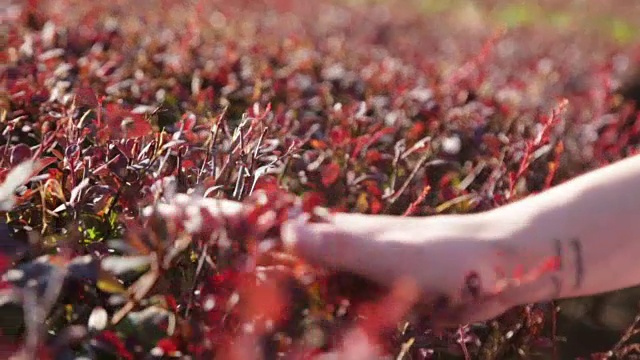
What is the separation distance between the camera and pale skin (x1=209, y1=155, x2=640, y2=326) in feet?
4.54

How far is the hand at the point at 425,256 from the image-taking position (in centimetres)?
137

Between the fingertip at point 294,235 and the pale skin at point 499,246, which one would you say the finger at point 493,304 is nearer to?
the pale skin at point 499,246

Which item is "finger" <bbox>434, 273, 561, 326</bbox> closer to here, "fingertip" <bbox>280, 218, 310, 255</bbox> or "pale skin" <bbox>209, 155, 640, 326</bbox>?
"pale skin" <bbox>209, 155, 640, 326</bbox>

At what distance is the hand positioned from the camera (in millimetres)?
1373

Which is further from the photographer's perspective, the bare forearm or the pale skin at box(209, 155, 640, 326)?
the bare forearm

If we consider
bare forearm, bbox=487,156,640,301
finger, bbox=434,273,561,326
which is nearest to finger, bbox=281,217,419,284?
finger, bbox=434,273,561,326

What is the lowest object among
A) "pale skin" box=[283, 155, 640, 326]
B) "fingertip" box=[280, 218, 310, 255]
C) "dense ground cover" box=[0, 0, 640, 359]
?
"dense ground cover" box=[0, 0, 640, 359]

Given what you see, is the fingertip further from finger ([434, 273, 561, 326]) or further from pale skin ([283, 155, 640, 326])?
finger ([434, 273, 561, 326])

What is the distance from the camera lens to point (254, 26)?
660cm

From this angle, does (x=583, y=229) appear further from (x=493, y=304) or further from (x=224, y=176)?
(x=224, y=176)

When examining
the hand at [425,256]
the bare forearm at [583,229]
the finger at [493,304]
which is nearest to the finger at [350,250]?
the hand at [425,256]

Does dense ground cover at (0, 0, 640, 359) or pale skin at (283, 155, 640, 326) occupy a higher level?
pale skin at (283, 155, 640, 326)

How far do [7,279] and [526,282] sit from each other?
844mm

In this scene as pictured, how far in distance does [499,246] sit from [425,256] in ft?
0.53
